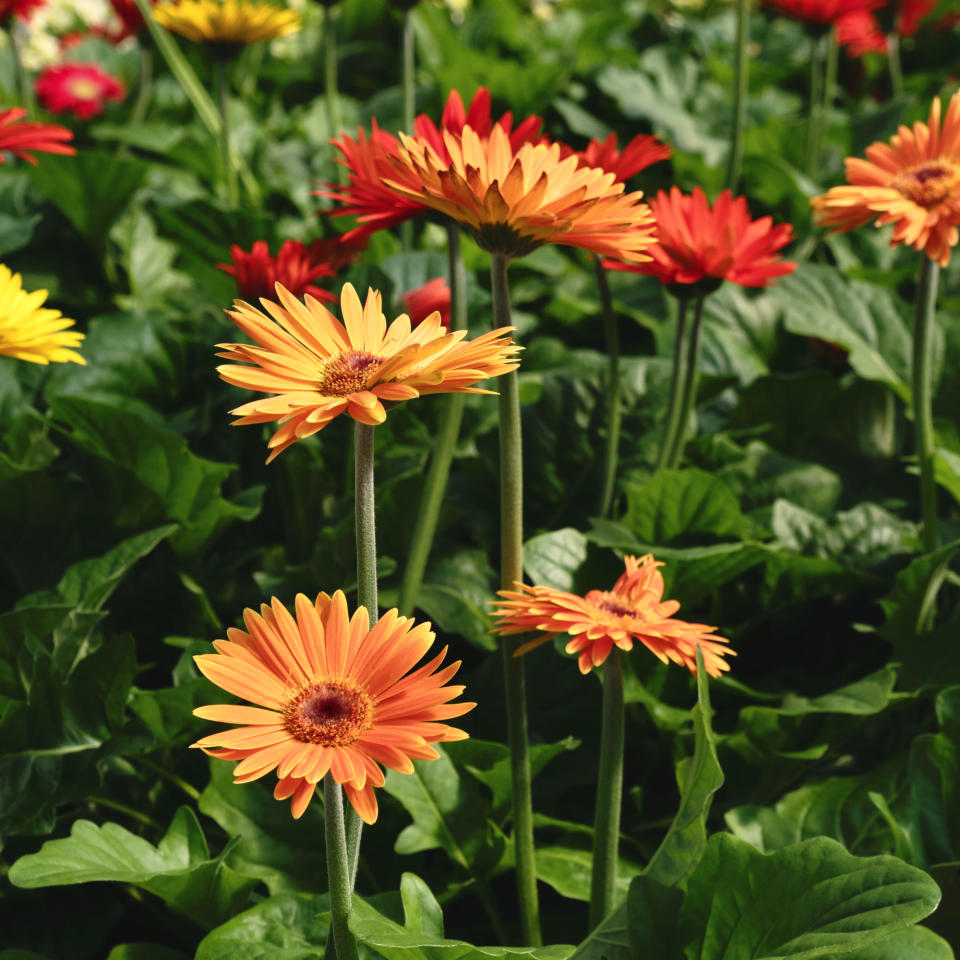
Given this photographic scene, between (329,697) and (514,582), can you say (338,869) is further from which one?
(514,582)

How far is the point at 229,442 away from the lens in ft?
5.56

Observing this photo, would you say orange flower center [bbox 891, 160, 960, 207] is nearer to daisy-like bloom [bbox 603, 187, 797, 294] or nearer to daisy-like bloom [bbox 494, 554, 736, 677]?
daisy-like bloom [bbox 603, 187, 797, 294]

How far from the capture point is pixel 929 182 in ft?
3.87

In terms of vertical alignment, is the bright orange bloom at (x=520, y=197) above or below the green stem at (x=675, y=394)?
above

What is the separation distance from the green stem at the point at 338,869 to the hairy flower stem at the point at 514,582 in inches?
9.0

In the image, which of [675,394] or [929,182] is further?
[675,394]

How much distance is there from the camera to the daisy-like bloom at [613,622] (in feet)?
2.87

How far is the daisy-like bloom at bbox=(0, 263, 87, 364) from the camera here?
3.31ft

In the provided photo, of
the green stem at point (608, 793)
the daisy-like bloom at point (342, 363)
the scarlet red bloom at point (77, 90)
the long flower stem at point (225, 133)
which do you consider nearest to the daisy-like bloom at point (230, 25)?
the long flower stem at point (225, 133)

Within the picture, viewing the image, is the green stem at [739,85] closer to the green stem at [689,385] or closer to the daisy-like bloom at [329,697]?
the green stem at [689,385]

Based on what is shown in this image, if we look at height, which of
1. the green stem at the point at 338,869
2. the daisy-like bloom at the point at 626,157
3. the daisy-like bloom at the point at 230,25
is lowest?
the green stem at the point at 338,869

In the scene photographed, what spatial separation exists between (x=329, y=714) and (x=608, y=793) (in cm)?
34

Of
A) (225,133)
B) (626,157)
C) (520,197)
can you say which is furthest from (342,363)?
(225,133)

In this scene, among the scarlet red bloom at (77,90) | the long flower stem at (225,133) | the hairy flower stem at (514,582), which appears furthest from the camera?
the scarlet red bloom at (77,90)
